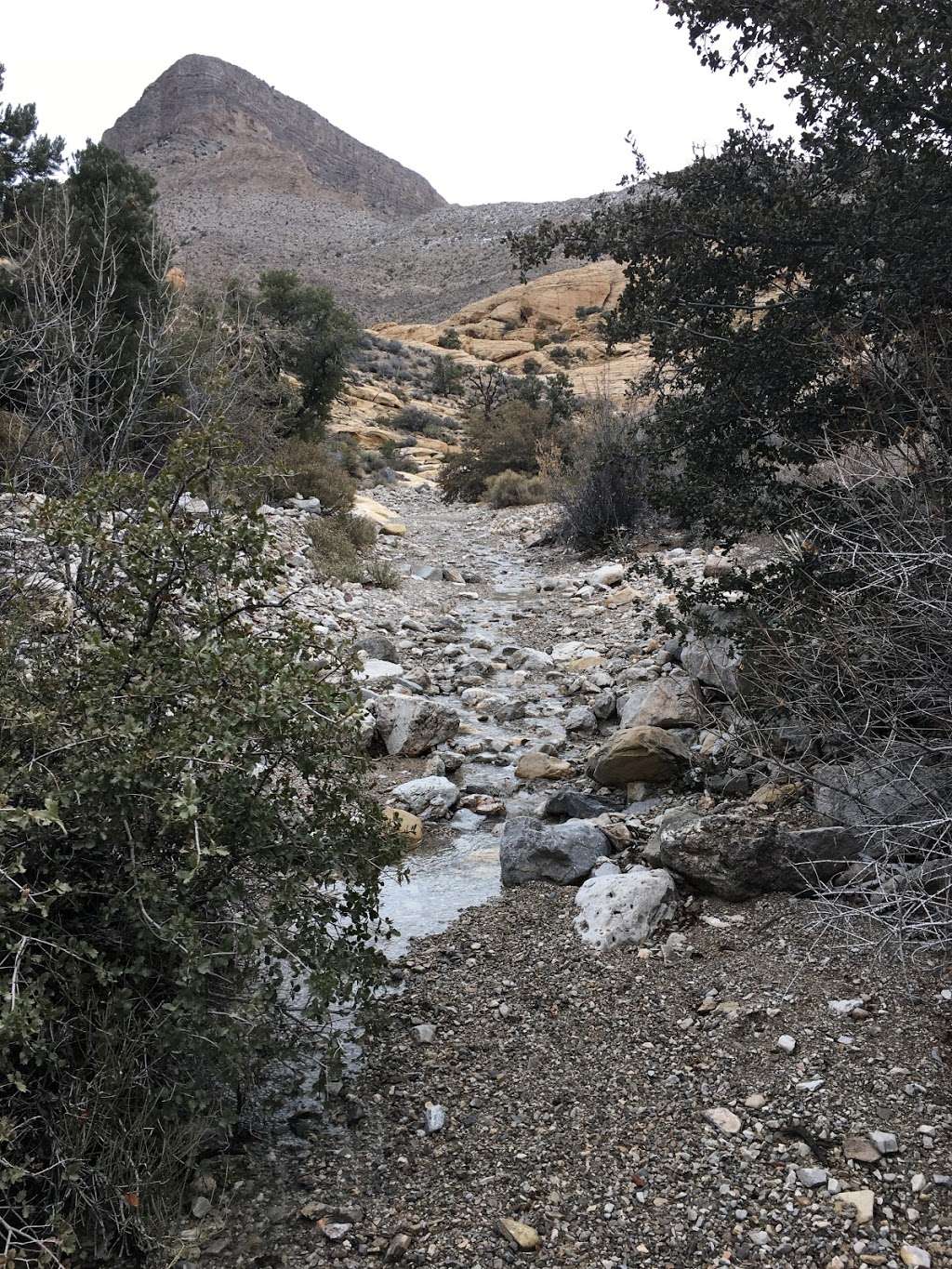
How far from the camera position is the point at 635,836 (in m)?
4.34

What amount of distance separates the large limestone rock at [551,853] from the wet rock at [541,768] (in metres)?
1.15

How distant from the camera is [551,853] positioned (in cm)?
422

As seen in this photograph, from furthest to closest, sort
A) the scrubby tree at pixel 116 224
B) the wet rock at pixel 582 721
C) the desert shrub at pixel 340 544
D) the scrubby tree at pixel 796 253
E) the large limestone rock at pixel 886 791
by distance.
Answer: the scrubby tree at pixel 116 224
the desert shrub at pixel 340 544
the wet rock at pixel 582 721
the scrubby tree at pixel 796 253
the large limestone rock at pixel 886 791

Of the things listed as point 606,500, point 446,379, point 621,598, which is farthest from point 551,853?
point 446,379

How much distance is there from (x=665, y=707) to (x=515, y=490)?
1218 centimetres

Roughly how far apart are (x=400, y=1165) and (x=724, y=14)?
17.1 ft

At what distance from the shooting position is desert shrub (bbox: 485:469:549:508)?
17.1 m

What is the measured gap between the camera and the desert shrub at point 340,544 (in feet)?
33.2

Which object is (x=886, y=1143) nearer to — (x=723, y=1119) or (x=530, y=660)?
(x=723, y=1119)

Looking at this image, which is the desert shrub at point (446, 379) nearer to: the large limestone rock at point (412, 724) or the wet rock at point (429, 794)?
the large limestone rock at point (412, 724)

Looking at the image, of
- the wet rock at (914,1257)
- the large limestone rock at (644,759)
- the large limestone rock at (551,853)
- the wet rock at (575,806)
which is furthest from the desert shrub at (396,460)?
the wet rock at (914,1257)

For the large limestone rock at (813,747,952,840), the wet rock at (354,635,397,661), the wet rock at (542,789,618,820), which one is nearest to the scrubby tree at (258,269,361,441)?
the wet rock at (354,635,397,661)

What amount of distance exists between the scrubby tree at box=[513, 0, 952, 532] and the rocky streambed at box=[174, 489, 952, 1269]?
4.36 ft

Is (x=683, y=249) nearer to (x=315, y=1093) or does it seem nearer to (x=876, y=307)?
(x=876, y=307)
